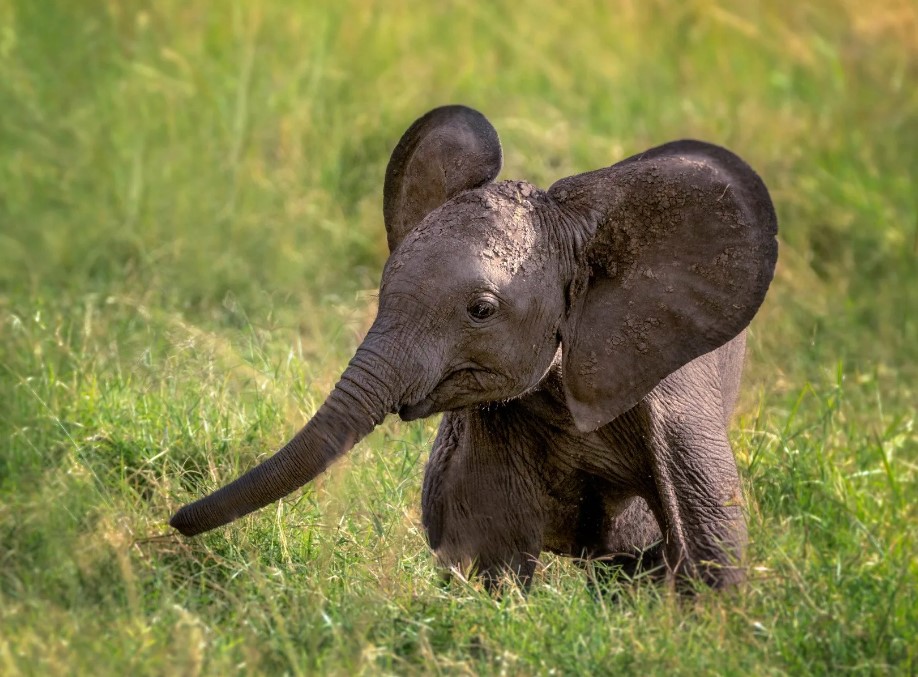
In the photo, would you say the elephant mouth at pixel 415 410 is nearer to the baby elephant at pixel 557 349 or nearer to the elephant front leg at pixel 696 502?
the baby elephant at pixel 557 349

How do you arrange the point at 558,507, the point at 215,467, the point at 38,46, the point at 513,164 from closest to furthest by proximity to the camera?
the point at 558,507
the point at 215,467
the point at 513,164
the point at 38,46

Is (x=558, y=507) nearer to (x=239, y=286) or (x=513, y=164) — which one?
(x=239, y=286)

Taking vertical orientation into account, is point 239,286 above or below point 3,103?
below

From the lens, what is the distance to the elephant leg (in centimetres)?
505

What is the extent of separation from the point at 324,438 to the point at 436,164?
102cm

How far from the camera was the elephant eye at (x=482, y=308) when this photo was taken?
4.51m

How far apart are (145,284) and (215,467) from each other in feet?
8.59

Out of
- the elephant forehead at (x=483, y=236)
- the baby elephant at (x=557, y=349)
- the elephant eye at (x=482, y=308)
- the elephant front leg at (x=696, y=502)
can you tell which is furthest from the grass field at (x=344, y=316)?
the elephant forehead at (x=483, y=236)

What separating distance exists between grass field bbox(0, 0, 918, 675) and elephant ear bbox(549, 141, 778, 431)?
600 mm

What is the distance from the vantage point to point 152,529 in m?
5.18

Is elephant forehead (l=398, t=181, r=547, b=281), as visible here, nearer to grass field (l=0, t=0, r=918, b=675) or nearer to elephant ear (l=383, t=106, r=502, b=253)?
elephant ear (l=383, t=106, r=502, b=253)

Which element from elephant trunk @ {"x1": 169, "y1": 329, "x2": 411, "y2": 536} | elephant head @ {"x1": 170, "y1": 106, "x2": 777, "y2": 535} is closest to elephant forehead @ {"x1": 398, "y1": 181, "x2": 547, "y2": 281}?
elephant head @ {"x1": 170, "y1": 106, "x2": 777, "y2": 535}

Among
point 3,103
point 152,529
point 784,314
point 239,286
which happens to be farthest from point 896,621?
point 3,103

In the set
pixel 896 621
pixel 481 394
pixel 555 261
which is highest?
pixel 555 261
